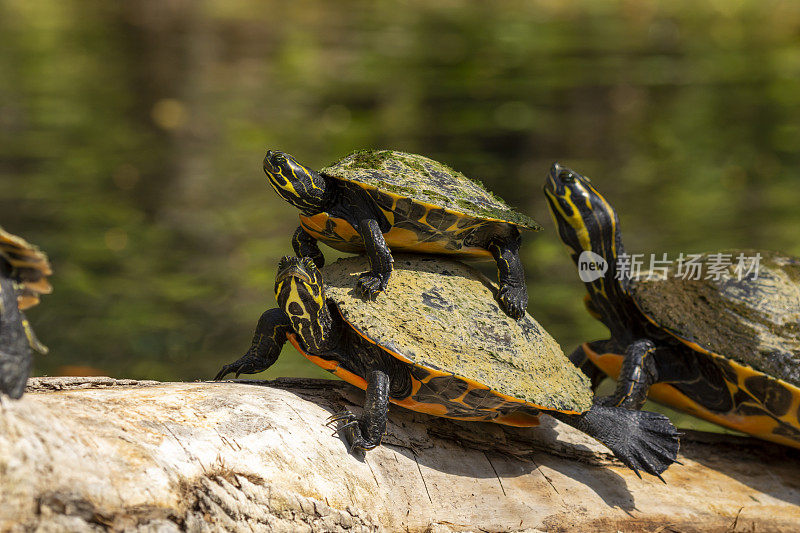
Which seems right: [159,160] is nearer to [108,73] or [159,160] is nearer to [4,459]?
[108,73]

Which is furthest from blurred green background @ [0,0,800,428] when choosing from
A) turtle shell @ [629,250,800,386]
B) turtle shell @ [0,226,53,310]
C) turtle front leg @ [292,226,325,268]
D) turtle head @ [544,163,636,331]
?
turtle shell @ [0,226,53,310]

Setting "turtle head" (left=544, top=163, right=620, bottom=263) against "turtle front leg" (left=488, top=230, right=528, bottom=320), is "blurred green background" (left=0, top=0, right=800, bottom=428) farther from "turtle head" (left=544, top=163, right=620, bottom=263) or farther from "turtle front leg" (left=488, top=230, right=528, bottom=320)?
"turtle front leg" (left=488, top=230, right=528, bottom=320)

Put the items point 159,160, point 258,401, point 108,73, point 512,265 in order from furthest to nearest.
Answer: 1. point 108,73
2. point 159,160
3. point 512,265
4. point 258,401

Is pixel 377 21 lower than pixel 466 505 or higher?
higher

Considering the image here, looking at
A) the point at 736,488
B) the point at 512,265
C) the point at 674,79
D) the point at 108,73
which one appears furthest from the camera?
the point at 674,79

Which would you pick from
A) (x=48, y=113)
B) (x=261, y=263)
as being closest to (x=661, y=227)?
(x=261, y=263)

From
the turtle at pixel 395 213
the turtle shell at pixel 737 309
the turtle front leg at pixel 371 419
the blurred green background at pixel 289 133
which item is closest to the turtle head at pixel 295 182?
the turtle at pixel 395 213

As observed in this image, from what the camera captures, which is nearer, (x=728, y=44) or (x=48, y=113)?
(x=48, y=113)

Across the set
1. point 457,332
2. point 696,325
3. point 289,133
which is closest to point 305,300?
point 457,332
